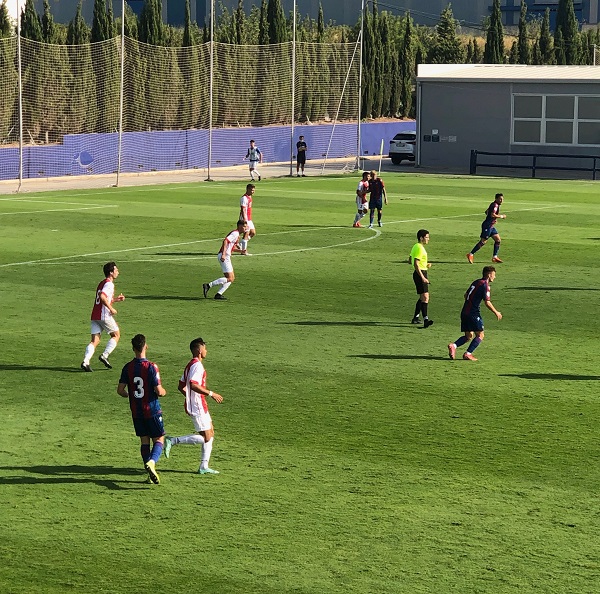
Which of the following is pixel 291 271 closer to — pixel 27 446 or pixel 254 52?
pixel 27 446

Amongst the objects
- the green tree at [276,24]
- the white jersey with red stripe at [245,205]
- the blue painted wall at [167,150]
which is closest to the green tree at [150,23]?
the blue painted wall at [167,150]

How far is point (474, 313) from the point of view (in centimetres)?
1852

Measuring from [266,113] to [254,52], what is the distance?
378 centimetres

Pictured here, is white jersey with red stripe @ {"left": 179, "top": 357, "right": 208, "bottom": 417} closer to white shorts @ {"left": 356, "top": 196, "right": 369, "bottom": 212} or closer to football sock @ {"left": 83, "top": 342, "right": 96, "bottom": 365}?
football sock @ {"left": 83, "top": 342, "right": 96, "bottom": 365}

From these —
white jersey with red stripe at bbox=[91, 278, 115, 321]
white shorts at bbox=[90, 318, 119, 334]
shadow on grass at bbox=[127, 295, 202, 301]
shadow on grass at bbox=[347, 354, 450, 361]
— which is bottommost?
shadow on grass at bbox=[347, 354, 450, 361]

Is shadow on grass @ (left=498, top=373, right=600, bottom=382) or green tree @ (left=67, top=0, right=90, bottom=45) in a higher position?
green tree @ (left=67, top=0, right=90, bottom=45)

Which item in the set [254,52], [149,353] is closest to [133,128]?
[254,52]

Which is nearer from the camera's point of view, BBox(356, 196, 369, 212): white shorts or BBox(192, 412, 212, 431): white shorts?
BBox(192, 412, 212, 431): white shorts

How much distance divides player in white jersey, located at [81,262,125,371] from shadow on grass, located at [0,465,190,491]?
15.0 ft

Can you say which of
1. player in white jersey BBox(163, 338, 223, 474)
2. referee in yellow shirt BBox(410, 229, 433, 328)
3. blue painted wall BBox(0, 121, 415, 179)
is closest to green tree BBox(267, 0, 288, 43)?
blue painted wall BBox(0, 121, 415, 179)

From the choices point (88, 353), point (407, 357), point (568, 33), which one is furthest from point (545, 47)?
point (88, 353)

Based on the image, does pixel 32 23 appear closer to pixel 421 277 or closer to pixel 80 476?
pixel 421 277

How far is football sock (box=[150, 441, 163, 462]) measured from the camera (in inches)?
496

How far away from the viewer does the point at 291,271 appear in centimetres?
2712
